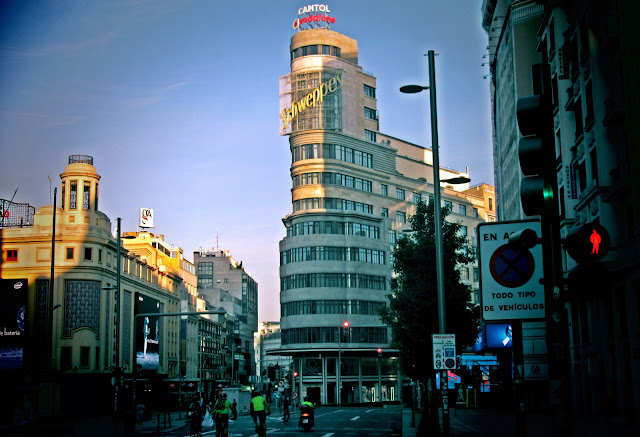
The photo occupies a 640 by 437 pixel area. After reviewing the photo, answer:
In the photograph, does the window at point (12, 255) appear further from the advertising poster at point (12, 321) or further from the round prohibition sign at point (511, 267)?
the round prohibition sign at point (511, 267)

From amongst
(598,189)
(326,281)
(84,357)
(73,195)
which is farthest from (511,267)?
(326,281)

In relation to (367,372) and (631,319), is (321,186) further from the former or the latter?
(631,319)

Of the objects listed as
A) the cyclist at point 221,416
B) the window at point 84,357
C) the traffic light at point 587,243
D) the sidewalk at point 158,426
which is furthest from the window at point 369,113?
the traffic light at point 587,243

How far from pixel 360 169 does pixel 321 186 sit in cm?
732

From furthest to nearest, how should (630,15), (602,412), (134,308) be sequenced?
(134,308) → (602,412) → (630,15)

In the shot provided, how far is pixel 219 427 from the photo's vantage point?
24250mm

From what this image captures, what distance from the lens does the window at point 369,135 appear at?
100062mm

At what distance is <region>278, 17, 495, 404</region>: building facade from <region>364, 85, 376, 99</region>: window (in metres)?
0.14

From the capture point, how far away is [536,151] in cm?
592

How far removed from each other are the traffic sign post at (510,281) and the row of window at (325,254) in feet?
270

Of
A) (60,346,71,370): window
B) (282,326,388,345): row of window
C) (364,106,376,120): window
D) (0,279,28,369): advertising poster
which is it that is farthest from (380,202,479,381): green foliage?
(364,106,376,120): window

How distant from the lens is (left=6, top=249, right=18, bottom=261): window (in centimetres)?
6619

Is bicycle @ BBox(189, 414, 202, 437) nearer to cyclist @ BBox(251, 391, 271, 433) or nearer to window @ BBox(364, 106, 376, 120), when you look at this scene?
cyclist @ BBox(251, 391, 271, 433)

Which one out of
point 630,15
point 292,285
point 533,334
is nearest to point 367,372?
point 292,285
